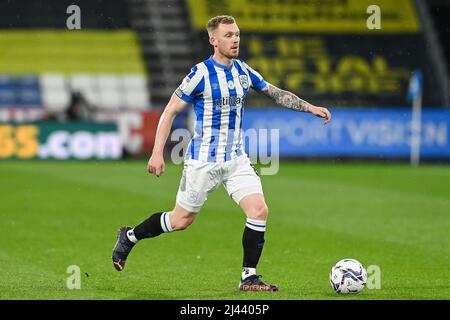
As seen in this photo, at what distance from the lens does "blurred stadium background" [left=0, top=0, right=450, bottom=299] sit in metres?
10.4

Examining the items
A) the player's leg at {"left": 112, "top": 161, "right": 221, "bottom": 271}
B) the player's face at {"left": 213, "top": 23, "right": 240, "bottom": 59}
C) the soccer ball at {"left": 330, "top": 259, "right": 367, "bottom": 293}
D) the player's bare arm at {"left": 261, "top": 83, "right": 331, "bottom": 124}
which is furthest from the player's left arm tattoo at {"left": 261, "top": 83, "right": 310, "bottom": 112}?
the soccer ball at {"left": 330, "top": 259, "right": 367, "bottom": 293}

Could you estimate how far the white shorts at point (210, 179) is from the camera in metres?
8.43

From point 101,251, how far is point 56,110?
A: 15.3m

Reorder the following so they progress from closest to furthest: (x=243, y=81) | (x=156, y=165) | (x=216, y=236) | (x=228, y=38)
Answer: (x=156, y=165), (x=228, y=38), (x=243, y=81), (x=216, y=236)

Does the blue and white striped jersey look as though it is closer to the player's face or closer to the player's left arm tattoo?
the player's face

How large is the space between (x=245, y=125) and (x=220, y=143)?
16.7 metres

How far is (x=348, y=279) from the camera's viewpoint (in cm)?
812

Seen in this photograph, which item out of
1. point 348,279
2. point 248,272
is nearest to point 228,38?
point 248,272

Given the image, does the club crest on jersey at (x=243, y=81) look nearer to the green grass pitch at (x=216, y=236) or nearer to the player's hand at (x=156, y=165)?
the player's hand at (x=156, y=165)

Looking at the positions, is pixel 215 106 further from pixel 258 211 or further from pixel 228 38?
pixel 258 211

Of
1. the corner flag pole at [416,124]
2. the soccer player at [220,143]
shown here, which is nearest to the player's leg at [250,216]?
the soccer player at [220,143]

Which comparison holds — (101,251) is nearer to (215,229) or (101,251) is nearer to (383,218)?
(215,229)

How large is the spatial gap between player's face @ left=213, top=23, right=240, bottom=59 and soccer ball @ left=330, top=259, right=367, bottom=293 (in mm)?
1920
